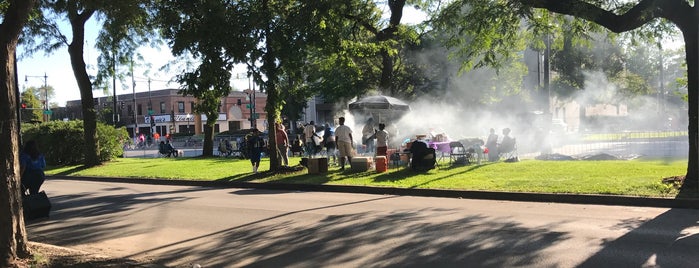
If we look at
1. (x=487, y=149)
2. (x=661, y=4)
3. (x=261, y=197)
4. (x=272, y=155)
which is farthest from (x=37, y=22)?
(x=661, y=4)

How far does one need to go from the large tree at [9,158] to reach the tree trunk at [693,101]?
425 inches

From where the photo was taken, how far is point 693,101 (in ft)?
33.9

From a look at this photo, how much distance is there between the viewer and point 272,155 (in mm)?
16484

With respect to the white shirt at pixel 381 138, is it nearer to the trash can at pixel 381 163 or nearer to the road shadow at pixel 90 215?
the trash can at pixel 381 163

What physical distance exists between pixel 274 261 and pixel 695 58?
901 cm

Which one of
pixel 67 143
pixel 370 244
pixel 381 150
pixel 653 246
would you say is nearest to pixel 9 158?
pixel 370 244

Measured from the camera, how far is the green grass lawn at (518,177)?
35.7 ft

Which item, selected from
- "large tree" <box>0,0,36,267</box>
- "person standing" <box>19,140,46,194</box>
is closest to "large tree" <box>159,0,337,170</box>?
"person standing" <box>19,140,46,194</box>

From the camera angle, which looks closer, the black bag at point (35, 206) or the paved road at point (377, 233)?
the paved road at point (377, 233)

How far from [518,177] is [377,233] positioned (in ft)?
21.1

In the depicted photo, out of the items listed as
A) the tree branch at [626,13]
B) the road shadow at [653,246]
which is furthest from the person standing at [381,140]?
the road shadow at [653,246]

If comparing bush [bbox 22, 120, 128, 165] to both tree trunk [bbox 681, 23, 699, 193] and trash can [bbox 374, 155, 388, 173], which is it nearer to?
trash can [bbox 374, 155, 388, 173]

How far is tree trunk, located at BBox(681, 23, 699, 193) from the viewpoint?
10.2 m

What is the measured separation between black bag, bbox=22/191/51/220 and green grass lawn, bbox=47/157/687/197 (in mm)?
6170
